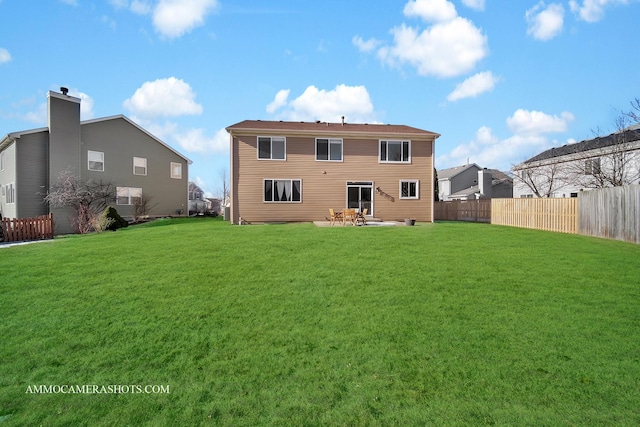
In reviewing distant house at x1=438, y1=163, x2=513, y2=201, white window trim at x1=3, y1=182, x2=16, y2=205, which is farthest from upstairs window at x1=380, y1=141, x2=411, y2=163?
distant house at x1=438, y1=163, x2=513, y2=201

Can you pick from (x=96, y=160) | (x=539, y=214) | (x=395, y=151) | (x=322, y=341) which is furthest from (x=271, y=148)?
(x=322, y=341)

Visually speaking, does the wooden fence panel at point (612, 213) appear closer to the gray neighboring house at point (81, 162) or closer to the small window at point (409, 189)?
the small window at point (409, 189)

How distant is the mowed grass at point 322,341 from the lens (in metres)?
3.85

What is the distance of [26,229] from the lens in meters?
17.3

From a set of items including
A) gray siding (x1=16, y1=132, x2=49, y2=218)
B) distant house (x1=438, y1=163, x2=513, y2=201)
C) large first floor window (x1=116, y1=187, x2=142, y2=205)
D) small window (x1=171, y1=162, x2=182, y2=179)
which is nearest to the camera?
gray siding (x1=16, y1=132, x2=49, y2=218)

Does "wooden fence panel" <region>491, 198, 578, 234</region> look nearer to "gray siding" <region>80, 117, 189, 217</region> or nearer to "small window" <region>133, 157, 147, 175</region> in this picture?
"gray siding" <region>80, 117, 189, 217</region>

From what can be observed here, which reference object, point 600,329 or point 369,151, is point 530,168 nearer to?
point 369,151

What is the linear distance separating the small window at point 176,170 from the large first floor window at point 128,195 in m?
3.66

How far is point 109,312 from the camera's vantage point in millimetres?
6090

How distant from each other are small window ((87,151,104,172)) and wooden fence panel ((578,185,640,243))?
3072cm

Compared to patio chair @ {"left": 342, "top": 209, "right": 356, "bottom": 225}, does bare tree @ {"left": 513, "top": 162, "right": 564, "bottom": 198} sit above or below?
above

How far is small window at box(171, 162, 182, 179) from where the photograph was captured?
108ft

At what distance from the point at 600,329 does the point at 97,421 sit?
681 cm

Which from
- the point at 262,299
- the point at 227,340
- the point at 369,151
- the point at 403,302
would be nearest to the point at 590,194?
the point at 369,151
